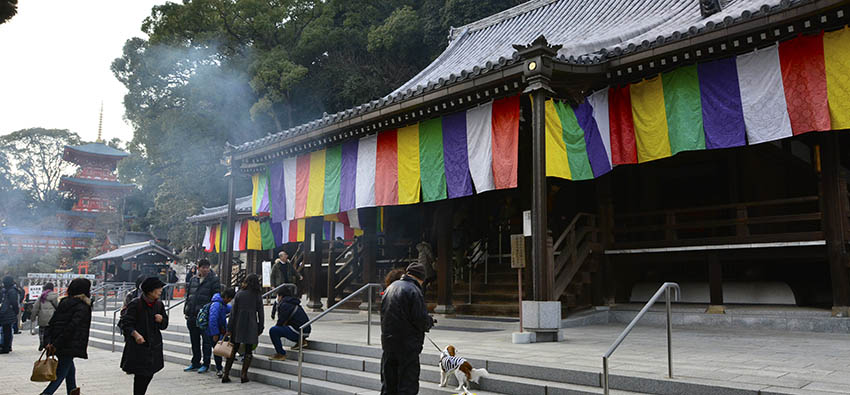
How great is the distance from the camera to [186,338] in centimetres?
1227

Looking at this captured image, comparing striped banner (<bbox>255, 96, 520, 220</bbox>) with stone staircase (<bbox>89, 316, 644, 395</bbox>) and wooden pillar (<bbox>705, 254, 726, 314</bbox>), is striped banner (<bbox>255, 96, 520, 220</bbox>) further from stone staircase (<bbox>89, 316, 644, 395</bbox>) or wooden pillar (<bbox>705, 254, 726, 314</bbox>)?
stone staircase (<bbox>89, 316, 644, 395</bbox>)

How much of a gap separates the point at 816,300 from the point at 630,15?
24.4ft

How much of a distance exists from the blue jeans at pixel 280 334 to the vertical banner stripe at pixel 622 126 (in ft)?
21.0

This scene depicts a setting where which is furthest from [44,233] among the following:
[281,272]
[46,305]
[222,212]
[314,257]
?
[281,272]

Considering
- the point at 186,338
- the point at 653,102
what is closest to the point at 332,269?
the point at 186,338

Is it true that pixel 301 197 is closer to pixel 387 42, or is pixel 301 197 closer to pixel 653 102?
pixel 653 102

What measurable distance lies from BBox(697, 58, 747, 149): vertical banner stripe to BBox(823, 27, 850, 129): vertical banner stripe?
45.8 inches

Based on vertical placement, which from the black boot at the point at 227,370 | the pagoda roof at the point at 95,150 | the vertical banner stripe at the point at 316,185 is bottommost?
the black boot at the point at 227,370

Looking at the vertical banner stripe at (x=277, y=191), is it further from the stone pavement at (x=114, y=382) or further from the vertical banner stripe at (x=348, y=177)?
the stone pavement at (x=114, y=382)

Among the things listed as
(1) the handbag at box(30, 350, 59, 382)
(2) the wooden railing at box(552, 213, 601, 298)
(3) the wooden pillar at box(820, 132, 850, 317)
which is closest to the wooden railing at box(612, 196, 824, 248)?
(3) the wooden pillar at box(820, 132, 850, 317)

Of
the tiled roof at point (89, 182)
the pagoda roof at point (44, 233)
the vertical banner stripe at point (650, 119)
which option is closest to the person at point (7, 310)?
the vertical banner stripe at point (650, 119)

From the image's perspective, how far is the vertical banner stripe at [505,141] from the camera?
32.9ft

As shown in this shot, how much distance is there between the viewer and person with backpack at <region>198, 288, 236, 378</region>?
909 cm

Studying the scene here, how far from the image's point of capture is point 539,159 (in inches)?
347
